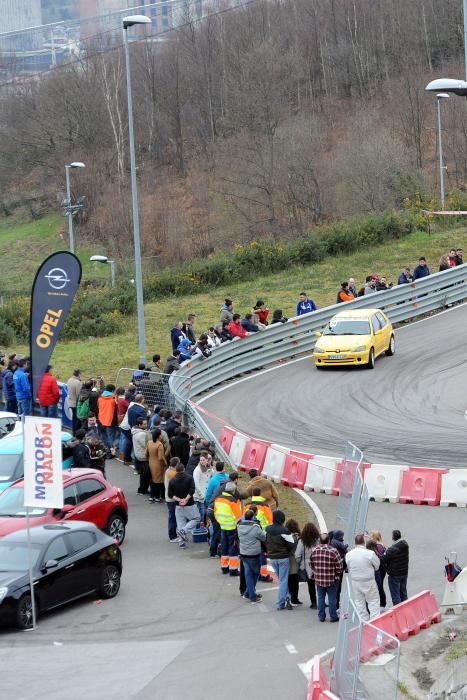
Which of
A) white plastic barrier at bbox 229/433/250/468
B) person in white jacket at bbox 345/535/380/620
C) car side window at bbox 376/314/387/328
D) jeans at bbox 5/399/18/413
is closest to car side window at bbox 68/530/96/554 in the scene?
person in white jacket at bbox 345/535/380/620

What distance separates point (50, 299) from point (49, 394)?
264 centimetres

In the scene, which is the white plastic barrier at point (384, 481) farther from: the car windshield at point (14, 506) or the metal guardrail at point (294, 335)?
the car windshield at point (14, 506)

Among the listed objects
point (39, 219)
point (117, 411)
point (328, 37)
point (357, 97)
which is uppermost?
point (328, 37)

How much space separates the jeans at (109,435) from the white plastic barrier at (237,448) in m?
2.97

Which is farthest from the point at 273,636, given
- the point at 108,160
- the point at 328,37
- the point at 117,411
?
the point at 328,37

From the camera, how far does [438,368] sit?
1200 inches

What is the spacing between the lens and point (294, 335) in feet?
108

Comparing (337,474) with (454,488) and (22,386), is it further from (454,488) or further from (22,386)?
(22,386)

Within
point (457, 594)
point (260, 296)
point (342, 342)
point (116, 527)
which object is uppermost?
point (260, 296)

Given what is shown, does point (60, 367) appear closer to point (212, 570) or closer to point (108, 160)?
point (212, 570)

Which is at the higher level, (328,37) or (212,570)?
(328,37)

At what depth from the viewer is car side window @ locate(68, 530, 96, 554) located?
16156 millimetres

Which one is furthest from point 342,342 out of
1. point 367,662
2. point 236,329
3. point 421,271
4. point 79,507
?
point 367,662

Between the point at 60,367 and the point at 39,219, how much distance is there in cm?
5537
